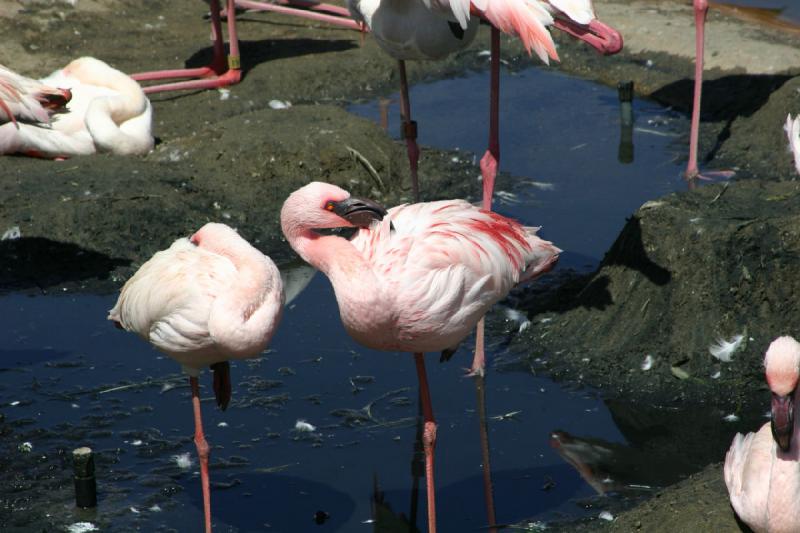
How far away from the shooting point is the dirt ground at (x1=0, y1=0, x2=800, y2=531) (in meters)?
5.00

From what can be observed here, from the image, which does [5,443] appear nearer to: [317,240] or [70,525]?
[70,525]

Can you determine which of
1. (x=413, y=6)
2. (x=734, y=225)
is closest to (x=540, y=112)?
(x=413, y=6)

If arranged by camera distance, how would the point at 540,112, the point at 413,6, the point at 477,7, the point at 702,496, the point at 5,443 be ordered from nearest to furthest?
the point at 702,496, the point at 5,443, the point at 477,7, the point at 413,6, the point at 540,112

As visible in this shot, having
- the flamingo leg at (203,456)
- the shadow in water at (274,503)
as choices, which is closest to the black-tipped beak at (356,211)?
the flamingo leg at (203,456)

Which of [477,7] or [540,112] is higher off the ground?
[477,7]

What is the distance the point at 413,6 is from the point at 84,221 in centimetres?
216

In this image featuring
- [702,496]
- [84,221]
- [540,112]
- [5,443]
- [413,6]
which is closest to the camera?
[702,496]

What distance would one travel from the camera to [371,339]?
155 inches

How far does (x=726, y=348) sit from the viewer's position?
16.2ft

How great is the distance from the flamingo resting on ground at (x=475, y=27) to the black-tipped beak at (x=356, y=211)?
1.34 metres

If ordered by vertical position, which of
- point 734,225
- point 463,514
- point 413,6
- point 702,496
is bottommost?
point 463,514

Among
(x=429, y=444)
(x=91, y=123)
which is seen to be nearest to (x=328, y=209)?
(x=429, y=444)

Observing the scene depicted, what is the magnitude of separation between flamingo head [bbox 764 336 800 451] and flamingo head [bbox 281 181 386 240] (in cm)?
134

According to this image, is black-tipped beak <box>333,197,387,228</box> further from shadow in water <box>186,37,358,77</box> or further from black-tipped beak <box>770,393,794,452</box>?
shadow in water <box>186,37,358,77</box>
